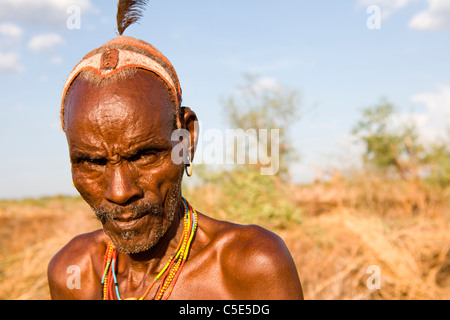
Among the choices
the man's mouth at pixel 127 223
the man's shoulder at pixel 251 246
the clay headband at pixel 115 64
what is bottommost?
the man's shoulder at pixel 251 246

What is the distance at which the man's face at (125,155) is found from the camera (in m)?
1.62

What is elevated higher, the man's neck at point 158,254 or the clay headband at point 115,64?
the clay headband at point 115,64

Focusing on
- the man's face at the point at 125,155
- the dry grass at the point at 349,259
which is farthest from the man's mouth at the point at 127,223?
the dry grass at the point at 349,259

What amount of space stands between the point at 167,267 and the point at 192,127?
0.66 meters

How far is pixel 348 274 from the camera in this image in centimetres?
535

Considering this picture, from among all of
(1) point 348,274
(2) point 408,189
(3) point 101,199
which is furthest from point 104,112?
(2) point 408,189

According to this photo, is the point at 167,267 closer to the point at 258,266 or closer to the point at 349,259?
the point at 258,266

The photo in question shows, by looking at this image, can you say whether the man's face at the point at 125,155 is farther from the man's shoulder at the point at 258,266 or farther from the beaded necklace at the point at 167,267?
the man's shoulder at the point at 258,266

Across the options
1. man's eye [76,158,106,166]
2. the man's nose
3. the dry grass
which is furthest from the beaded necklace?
the dry grass

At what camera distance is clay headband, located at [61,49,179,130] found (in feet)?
5.65

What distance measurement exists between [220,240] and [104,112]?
0.75 metres

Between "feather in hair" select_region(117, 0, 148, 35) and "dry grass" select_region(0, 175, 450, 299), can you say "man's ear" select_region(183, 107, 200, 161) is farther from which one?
"dry grass" select_region(0, 175, 450, 299)

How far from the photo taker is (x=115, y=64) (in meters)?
1.72
